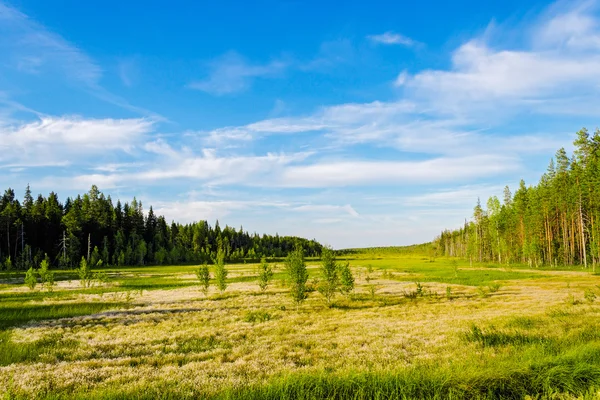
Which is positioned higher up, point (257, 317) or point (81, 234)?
point (81, 234)

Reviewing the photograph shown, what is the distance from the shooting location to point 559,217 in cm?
8662

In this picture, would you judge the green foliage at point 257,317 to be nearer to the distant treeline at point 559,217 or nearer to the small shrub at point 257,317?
the small shrub at point 257,317

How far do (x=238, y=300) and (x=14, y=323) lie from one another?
1696cm

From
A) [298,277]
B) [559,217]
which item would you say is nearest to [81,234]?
[298,277]

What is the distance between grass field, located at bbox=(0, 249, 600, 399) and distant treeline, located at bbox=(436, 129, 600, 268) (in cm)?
5570

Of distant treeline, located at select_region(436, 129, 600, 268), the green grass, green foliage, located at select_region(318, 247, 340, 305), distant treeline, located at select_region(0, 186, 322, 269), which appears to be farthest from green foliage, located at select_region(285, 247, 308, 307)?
distant treeline, located at select_region(436, 129, 600, 268)

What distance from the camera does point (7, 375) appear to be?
12.1 m

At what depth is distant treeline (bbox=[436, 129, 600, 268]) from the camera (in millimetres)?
71000

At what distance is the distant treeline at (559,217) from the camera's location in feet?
233

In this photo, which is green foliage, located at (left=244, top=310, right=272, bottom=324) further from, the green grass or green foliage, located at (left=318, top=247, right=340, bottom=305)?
the green grass

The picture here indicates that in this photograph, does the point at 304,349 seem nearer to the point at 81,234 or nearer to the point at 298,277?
the point at 298,277

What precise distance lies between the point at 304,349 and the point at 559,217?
3777 inches

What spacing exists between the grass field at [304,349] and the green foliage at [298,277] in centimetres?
105

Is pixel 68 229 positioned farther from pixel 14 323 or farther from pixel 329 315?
pixel 329 315
